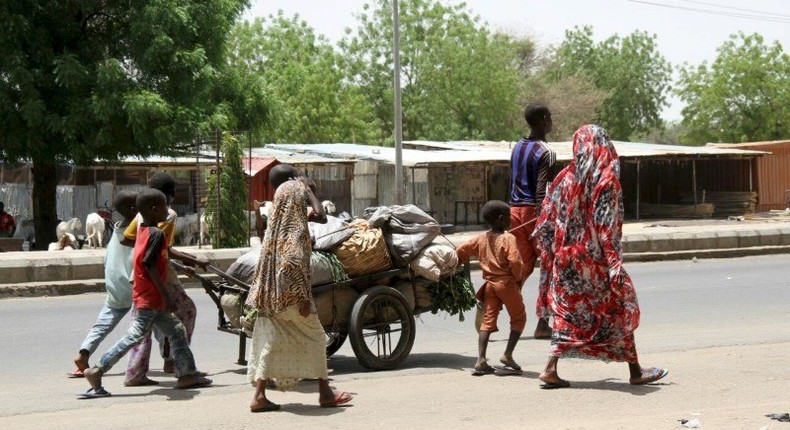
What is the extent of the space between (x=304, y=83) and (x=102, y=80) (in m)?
33.2

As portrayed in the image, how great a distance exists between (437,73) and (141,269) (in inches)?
2333

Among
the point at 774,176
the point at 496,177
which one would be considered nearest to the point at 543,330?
the point at 496,177

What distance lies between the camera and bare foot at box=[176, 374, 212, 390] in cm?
764

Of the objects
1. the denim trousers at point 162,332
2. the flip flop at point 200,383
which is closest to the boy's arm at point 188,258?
the denim trousers at point 162,332

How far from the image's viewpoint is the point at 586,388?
7.45 meters

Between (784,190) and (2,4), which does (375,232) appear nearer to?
(2,4)

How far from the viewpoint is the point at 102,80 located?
24312 millimetres

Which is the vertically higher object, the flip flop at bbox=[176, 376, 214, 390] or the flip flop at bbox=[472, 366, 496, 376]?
the flip flop at bbox=[472, 366, 496, 376]

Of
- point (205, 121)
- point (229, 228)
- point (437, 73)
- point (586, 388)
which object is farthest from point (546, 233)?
point (437, 73)

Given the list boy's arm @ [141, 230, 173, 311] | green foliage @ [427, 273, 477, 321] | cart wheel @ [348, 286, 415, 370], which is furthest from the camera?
green foliage @ [427, 273, 477, 321]

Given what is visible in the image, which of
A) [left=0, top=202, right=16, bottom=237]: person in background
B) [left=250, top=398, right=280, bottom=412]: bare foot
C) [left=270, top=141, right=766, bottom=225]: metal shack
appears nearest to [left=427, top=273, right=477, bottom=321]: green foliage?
[left=250, top=398, right=280, bottom=412]: bare foot

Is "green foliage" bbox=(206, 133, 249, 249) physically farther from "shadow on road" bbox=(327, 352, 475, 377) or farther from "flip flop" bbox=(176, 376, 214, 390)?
"flip flop" bbox=(176, 376, 214, 390)

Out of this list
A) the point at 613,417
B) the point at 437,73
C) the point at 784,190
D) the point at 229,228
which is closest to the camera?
the point at 613,417

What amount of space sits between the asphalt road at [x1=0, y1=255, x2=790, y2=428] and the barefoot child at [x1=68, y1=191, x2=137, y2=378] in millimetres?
375
